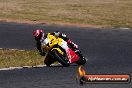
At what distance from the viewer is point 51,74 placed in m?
22.1

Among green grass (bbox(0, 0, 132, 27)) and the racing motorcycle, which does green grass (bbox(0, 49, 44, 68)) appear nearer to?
Result: the racing motorcycle

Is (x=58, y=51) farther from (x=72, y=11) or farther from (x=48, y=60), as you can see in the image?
(x=72, y=11)

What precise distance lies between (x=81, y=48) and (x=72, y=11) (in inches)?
690

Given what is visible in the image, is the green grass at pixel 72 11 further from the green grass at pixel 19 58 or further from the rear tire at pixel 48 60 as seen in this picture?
the rear tire at pixel 48 60

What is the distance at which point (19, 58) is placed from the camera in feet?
86.3

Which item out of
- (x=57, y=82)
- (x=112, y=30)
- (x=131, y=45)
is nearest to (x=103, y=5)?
(x=112, y=30)

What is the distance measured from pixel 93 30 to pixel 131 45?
258 inches

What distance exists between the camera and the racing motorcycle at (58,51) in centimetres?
2267

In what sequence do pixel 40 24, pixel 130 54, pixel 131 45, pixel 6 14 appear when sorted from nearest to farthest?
1. pixel 130 54
2. pixel 131 45
3. pixel 40 24
4. pixel 6 14

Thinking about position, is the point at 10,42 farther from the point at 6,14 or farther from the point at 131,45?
the point at 6,14

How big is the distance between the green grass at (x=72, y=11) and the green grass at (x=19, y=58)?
12.9 m

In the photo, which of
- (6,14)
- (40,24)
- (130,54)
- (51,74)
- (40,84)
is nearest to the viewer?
(40,84)

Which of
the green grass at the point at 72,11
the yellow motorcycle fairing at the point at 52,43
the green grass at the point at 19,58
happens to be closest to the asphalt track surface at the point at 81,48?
the yellow motorcycle fairing at the point at 52,43

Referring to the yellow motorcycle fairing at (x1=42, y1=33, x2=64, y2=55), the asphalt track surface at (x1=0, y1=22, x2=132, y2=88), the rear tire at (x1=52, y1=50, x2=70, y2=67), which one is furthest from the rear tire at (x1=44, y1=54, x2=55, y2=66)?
the yellow motorcycle fairing at (x1=42, y1=33, x2=64, y2=55)
